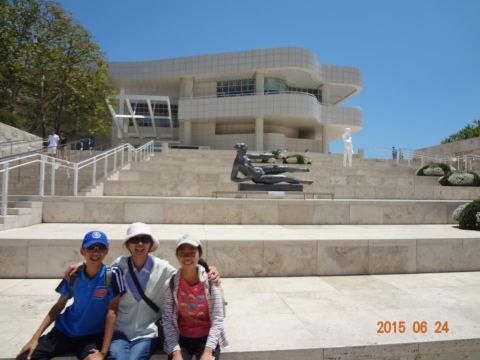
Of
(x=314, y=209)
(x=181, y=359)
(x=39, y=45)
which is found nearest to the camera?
(x=181, y=359)

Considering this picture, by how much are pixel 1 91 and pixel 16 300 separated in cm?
2876

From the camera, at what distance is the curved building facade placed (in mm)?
37062

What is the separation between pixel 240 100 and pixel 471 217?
104 ft

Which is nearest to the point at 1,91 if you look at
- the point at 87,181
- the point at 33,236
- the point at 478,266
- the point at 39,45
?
the point at 39,45

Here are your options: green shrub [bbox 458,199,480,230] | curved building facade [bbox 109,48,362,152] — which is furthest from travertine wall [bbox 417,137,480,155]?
green shrub [bbox 458,199,480,230]

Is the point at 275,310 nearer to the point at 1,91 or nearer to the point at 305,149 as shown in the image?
the point at 1,91

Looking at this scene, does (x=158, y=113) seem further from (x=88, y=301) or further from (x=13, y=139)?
(x=88, y=301)

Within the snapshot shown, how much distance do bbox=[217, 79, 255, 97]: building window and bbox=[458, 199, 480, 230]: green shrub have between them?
3389 cm

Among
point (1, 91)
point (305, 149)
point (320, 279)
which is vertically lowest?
point (320, 279)

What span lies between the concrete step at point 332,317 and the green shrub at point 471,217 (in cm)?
293

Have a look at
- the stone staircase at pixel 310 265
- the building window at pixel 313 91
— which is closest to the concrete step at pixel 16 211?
the stone staircase at pixel 310 265

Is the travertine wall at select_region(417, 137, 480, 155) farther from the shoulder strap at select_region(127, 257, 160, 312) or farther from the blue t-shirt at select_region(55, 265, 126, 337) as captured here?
the blue t-shirt at select_region(55, 265, 126, 337)

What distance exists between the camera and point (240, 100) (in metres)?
37.4

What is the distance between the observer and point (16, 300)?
418 centimetres
